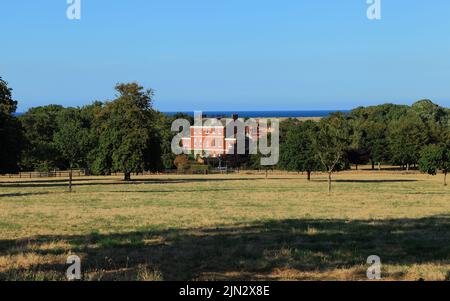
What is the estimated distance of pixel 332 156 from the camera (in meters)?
59.1

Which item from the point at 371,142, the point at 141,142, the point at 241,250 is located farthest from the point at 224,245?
the point at 371,142

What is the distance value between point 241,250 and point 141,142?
62.4m

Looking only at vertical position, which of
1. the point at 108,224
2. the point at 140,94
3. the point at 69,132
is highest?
the point at 140,94

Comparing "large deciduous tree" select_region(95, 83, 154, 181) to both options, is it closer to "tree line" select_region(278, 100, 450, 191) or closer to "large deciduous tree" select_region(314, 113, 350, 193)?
"tree line" select_region(278, 100, 450, 191)

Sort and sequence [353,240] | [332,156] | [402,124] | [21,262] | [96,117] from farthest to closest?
[402,124] < [96,117] < [332,156] < [353,240] < [21,262]

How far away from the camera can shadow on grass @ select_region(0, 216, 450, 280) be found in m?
12.9

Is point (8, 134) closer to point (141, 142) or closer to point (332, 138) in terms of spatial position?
point (141, 142)

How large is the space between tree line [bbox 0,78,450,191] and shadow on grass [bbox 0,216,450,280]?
35.7 meters

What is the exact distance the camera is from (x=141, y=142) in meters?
76.9

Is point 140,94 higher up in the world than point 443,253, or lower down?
higher up

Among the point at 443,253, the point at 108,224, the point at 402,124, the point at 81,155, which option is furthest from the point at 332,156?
the point at 402,124

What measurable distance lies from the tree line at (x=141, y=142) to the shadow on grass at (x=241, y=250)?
117 feet

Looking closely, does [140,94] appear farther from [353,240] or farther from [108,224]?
[353,240]
